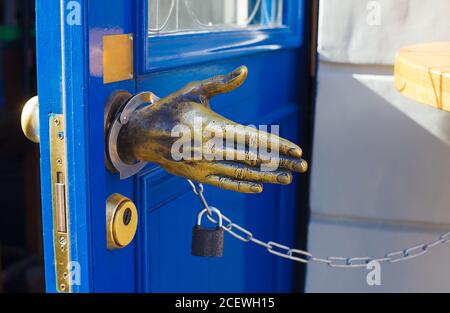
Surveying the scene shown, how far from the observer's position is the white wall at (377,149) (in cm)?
177

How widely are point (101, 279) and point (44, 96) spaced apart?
279 mm

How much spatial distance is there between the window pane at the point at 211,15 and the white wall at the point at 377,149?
0.15 m

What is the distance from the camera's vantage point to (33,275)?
306cm

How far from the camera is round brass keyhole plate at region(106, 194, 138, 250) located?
989 millimetres

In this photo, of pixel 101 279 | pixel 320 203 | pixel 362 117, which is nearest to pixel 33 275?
pixel 320 203

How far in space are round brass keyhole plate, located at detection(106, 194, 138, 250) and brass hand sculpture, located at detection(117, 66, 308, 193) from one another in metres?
→ 0.07

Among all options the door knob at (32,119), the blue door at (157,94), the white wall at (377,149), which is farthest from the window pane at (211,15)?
the door knob at (32,119)

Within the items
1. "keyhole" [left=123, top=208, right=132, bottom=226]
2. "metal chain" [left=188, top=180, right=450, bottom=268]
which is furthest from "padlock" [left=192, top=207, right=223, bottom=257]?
"keyhole" [left=123, top=208, right=132, bottom=226]

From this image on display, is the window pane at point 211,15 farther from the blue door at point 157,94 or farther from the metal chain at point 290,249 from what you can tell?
the metal chain at point 290,249

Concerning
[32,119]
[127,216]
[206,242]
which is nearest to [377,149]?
[206,242]

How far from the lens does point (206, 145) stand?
3.04 ft

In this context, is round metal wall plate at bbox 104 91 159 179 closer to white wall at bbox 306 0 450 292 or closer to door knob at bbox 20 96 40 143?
door knob at bbox 20 96 40 143

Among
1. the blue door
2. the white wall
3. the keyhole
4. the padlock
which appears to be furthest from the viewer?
the white wall
